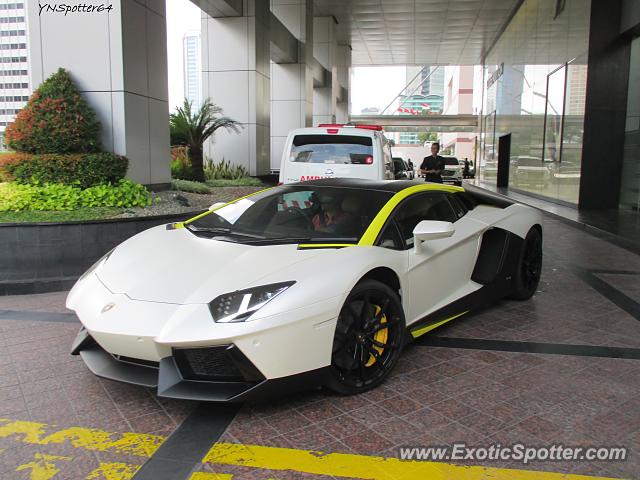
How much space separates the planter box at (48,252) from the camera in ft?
21.0

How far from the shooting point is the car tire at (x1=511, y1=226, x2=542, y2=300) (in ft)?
18.4

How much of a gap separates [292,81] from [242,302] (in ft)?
67.8

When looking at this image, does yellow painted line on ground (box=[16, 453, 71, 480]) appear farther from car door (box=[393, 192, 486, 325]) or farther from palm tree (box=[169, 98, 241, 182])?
palm tree (box=[169, 98, 241, 182])

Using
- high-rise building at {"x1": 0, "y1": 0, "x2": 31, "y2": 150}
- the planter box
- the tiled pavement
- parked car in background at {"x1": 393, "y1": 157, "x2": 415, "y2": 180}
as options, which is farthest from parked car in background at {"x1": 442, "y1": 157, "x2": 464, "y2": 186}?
the tiled pavement

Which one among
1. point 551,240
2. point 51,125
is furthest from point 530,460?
point 551,240

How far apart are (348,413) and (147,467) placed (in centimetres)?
116

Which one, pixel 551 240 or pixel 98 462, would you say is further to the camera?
pixel 551 240

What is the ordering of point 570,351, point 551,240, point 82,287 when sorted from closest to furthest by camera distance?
point 82,287, point 570,351, point 551,240

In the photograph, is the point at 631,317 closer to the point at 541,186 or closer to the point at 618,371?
the point at 618,371

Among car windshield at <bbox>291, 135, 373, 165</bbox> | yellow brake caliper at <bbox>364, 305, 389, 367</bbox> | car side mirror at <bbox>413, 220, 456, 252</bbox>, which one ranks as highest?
car windshield at <bbox>291, 135, 373, 165</bbox>

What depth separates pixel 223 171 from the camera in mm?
14875

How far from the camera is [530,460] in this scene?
278 centimetres

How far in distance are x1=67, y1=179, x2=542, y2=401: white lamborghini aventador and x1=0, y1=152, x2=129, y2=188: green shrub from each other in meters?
3.84

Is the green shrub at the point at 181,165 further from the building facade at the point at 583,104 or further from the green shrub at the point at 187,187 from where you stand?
the building facade at the point at 583,104
